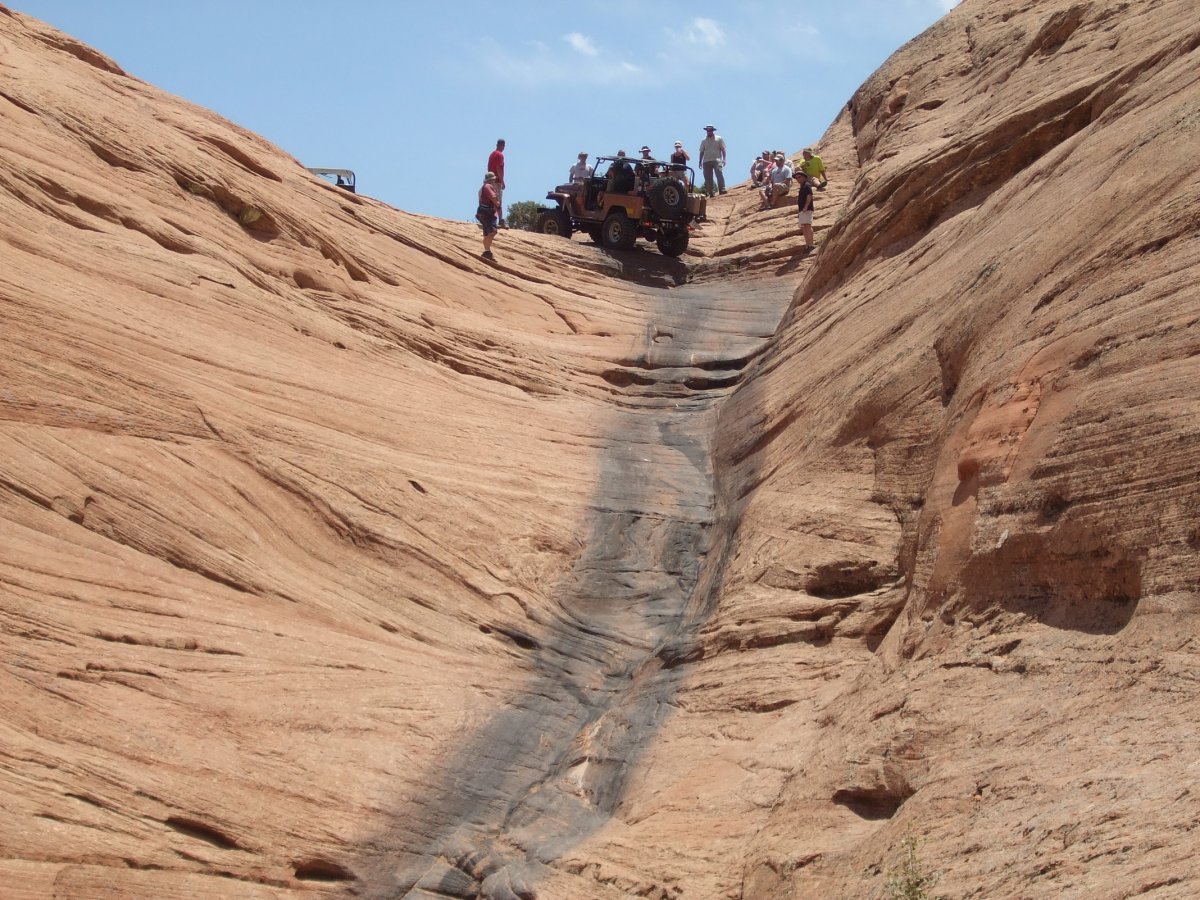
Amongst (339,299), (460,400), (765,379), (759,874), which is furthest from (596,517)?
(759,874)

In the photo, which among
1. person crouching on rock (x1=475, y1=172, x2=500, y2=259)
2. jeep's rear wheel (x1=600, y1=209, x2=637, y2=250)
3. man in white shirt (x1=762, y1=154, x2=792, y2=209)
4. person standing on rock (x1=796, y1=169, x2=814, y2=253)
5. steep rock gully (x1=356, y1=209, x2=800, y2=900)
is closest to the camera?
steep rock gully (x1=356, y1=209, x2=800, y2=900)

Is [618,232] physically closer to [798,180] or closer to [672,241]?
[672,241]

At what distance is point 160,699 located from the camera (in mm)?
7840

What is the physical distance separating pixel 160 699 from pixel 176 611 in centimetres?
86

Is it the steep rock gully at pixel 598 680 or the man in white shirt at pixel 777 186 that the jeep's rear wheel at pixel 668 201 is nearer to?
the man in white shirt at pixel 777 186

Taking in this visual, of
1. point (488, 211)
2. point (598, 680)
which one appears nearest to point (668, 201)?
point (488, 211)

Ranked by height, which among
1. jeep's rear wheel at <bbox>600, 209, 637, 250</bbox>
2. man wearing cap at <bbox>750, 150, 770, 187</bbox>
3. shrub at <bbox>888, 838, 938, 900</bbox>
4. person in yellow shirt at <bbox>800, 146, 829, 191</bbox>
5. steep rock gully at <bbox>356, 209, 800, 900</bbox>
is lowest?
shrub at <bbox>888, 838, 938, 900</bbox>

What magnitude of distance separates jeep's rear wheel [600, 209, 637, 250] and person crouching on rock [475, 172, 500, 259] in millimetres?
4497

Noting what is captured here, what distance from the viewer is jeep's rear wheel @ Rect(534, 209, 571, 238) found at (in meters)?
24.5

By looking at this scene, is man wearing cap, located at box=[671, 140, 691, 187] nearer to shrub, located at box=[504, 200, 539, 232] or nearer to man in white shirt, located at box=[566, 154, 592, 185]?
man in white shirt, located at box=[566, 154, 592, 185]

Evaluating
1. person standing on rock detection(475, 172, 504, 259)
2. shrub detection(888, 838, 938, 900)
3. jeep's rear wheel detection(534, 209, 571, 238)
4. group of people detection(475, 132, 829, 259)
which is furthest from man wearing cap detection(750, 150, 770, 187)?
shrub detection(888, 838, 938, 900)

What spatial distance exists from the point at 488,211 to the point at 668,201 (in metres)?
5.22

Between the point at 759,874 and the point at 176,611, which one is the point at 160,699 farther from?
the point at 759,874

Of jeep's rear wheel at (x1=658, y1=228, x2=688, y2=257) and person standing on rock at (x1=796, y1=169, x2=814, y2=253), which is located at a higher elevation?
jeep's rear wheel at (x1=658, y1=228, x2=688, y2=257)
